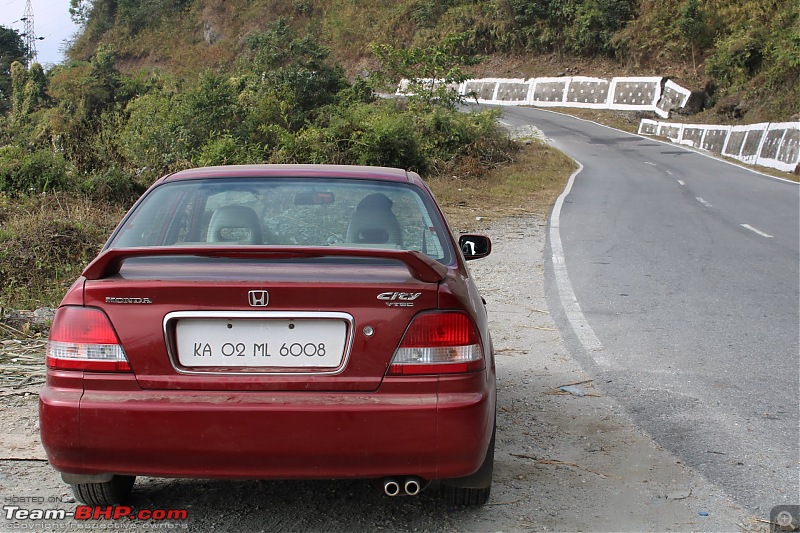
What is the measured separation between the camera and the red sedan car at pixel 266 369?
9.61ft

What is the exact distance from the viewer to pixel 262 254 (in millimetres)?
3074

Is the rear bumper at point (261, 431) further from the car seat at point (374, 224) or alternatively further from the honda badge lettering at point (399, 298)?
the car seat at point (374, 224)

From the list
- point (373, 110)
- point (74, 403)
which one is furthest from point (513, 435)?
point (373, 110)

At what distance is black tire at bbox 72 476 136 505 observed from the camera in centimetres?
338

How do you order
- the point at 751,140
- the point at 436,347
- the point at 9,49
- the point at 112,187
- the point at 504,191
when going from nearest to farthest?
the point at 436,347
the point at 112,187
the point at 504,191
the point at 751,140
the point at 9,49

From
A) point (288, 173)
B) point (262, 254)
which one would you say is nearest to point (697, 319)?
point (288, 173)

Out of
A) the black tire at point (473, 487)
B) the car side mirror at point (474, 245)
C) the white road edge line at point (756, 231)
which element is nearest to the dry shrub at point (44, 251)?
the car side mirror at point (474, 245)

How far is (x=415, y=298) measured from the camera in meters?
3.00

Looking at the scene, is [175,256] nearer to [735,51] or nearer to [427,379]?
[427,379]

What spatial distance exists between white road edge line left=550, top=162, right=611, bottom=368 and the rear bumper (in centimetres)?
321

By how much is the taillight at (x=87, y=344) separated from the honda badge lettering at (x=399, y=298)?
3.06 ft

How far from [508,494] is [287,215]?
165 cm

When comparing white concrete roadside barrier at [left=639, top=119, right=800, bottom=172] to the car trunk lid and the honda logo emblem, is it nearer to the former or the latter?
the car trunk lid

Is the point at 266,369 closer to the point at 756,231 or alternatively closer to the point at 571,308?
the point at 571,308
